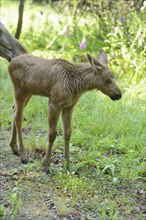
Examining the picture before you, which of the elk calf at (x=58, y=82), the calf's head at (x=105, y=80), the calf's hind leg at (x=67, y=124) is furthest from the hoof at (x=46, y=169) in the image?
the calf's head at (x=105, y=80)

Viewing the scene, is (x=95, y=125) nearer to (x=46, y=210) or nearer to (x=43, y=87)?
(x=43, y=87)

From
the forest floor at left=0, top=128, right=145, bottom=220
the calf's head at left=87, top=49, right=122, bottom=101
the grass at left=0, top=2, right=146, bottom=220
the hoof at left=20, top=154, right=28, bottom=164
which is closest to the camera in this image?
the forest floor at left=0, top=128, right=145, bottom=220

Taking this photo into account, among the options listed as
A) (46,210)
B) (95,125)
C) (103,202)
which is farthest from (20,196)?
(95,125)

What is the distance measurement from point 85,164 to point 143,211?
1.10 meters

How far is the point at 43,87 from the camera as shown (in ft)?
18.0

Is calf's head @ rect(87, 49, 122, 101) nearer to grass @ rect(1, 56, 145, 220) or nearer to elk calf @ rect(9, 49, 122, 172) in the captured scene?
elk calf @ rect(9, 49, 122, 172)

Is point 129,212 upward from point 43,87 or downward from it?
downward

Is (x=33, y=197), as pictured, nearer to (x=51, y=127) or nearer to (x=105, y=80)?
(x=51, y=127)

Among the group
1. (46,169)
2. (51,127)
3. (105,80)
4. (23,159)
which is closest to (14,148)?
(23,159)

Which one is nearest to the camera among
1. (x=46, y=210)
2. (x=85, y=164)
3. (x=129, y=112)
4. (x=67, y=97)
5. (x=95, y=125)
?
(x=46, y=210)

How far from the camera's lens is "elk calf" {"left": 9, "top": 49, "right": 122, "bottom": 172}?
536cm

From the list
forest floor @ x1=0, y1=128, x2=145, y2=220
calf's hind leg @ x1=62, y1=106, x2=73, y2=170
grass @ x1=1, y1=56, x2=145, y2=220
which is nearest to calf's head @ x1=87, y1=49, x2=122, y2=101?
calf's hind leg @ x1=62, y1=106, x2=73, y2=170

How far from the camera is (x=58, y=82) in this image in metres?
5.40

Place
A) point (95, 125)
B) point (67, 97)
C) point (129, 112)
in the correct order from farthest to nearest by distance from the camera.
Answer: point (129, 112) → point (95, 125) → point (67, 97)
